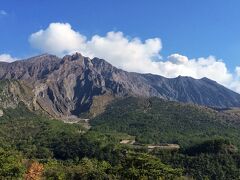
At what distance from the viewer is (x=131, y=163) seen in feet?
490

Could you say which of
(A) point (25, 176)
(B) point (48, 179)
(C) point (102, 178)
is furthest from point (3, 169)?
(C) point (102, 178)

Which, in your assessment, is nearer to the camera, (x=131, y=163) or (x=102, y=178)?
(x=131, y=163)

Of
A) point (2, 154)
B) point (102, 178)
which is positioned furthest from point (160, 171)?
point (2, 154)

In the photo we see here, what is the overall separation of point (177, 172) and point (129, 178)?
21005 millimetres

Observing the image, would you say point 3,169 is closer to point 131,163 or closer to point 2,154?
point 2,154

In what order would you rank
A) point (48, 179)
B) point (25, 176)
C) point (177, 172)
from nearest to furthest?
point (177, 172)
point (25, 176)
point (48, 179)

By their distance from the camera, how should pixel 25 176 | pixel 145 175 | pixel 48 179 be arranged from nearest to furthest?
pixel 145 175 < pixel 25 176 < pixel 48 179

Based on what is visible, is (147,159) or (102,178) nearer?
(147,159)

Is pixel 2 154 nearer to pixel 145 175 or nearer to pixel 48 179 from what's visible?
pixel 48 179

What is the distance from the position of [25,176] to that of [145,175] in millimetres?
55672

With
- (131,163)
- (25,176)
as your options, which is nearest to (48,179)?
(25,176)

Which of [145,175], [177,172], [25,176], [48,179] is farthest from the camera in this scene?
[48,179]

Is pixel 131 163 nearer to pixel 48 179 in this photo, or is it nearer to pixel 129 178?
pixel 129 178

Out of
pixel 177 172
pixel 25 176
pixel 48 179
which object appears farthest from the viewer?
pixel 48 179
